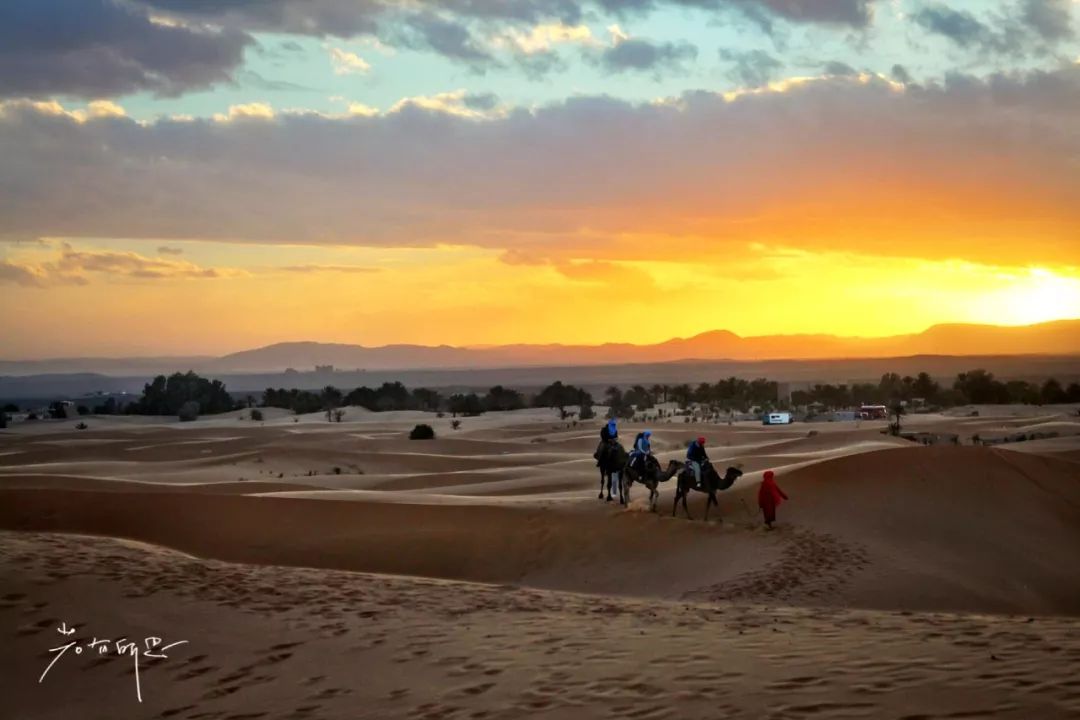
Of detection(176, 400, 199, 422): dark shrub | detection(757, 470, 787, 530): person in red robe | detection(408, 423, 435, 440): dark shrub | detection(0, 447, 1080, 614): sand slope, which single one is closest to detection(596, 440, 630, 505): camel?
detection(0, 447, 1080, 614): sand slope

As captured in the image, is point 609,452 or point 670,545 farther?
point 609,452

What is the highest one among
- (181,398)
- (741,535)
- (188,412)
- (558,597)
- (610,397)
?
(181,398)

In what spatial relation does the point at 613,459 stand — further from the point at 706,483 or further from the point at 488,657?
the point at 488,657

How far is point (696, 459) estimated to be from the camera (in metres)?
19.1

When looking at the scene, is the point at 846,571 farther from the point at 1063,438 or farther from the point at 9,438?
the point at 9,438

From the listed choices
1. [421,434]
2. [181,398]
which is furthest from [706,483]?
[181,398]

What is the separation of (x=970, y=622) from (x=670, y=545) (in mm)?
7298

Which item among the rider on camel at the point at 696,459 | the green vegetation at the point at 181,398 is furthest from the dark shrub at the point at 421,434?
the green vegetation at the point at 181,398

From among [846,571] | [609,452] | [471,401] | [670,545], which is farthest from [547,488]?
[471,401]

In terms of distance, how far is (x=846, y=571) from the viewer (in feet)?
53.4

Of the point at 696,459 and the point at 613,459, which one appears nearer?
the point at 696,459

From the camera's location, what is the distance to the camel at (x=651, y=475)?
19.3 metres
